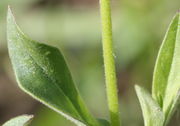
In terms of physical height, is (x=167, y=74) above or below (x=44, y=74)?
below

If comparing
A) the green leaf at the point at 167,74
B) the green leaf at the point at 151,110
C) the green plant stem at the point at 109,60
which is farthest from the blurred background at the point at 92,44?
the green plant stem at the point at 109,60

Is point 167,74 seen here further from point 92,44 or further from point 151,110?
point 92,44

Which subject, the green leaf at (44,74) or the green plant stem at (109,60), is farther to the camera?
the green leaf at (44,74)

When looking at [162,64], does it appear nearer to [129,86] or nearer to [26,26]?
[129,86]

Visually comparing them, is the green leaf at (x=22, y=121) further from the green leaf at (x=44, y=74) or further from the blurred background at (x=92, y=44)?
the blurred background at (x=92, y=44)

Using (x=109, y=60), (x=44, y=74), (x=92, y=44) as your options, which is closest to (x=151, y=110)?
(x=109, y=60)

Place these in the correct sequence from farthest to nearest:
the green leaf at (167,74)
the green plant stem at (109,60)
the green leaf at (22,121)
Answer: the green leaf at (167,74), the green leaf at (22,121), the green plant stem at (109,60)

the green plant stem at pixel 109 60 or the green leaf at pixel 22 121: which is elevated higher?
the green plant stem at pixel 109 60
